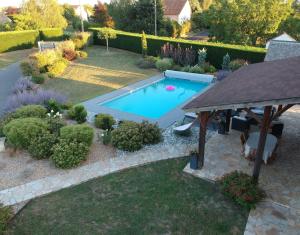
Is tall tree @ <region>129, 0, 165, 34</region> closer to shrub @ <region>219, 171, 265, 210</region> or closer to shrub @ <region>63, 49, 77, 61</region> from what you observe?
shrub @ <region>63, 49, 77, 61</region>

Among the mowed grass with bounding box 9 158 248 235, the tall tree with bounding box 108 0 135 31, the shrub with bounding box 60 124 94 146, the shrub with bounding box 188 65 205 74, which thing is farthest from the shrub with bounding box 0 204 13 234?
the tall tree with bounding box 108 0 135 31

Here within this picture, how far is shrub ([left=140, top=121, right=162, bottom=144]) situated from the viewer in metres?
11.8

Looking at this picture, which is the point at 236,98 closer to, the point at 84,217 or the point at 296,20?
the point at 84,217

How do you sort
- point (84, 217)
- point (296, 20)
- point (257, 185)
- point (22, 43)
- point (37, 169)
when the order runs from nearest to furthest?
point (84, 217), point (257, 185), point (37, 169), point (296, 20), point (22, 43)

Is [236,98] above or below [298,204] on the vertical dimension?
above

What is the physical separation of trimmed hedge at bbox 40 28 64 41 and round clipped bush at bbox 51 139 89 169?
33042mm

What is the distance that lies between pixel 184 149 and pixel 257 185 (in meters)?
3.64

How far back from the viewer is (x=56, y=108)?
49.2 feet

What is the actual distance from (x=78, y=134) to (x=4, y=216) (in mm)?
4336

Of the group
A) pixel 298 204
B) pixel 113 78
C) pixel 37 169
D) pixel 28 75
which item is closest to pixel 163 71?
pixel 113 78

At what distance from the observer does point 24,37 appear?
36094mm

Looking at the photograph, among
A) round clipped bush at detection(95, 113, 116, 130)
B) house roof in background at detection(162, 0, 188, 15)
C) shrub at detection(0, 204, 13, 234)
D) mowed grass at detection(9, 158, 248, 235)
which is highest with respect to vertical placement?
house roof in background at detection(162, 0, 188, 15)

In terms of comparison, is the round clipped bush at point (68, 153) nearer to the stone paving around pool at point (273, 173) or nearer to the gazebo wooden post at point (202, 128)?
the stone paving around pool at point (273, 173)

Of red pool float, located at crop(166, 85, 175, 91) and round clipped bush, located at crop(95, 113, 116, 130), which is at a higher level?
round clipped bush, located at crop(95, 113, 116, 130)
